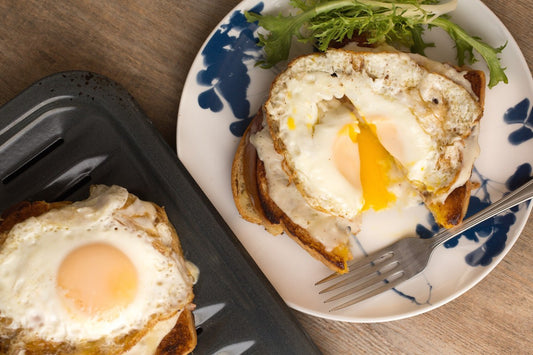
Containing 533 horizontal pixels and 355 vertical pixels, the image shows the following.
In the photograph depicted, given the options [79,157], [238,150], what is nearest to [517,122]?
[238,150]

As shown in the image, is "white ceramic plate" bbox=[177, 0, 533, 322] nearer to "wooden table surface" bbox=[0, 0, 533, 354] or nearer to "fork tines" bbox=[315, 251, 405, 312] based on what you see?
"fork tines" bbox=[315, 251, 405, 312]

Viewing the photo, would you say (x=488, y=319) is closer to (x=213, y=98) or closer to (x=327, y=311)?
(x=327, y=311)

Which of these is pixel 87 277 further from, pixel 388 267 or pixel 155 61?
pixel 388 267

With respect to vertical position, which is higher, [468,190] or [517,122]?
[517,122]

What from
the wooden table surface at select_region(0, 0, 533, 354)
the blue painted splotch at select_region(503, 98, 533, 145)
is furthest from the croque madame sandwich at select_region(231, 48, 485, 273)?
the wooden table surface at select_region(0, 0, 533, 354)

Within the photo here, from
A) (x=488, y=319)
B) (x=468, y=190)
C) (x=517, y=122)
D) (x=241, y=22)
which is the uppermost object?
(x=241, y=22)

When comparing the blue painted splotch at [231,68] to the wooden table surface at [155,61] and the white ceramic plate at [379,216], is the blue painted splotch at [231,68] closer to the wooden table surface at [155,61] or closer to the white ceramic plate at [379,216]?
the white ceramic plate at [379,216]

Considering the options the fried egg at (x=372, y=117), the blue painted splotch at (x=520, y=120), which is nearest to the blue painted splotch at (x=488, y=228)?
the blue painted splotch at (x=520, y=120)
